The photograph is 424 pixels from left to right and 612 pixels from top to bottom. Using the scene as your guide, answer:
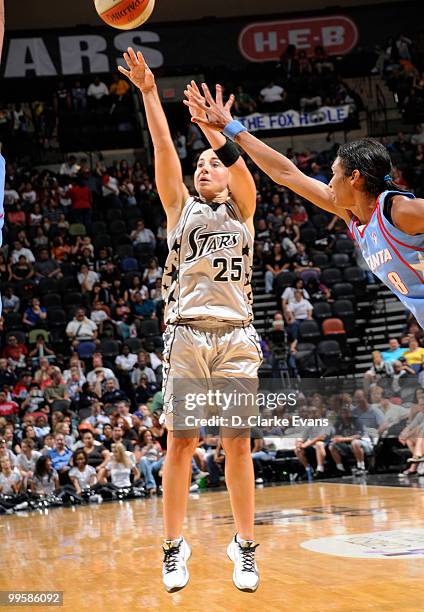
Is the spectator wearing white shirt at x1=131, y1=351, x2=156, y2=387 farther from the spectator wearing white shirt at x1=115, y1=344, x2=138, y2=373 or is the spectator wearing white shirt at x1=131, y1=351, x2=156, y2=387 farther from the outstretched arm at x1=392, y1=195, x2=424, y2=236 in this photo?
the outstretched arm at x1=392, y1=195, x2=424, y2=236

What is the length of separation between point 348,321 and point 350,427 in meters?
4.16

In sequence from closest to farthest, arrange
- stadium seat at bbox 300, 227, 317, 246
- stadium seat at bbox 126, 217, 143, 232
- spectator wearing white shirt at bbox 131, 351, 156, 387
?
spectator wearing white shirt at bbox 131, 351, 156, 387, stadium seat at bbox 300, 227, 317, 246, stadium seat at bbox 126, 217, 143, 232

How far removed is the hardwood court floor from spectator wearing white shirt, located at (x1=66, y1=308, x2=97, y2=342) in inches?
195

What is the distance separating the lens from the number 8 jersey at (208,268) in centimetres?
490

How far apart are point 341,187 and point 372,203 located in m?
0.17

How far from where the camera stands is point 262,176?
2180 cm

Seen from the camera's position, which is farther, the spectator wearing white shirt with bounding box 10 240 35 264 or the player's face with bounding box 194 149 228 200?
the spectator wearing white shirt with bounding box 10 240 35 264

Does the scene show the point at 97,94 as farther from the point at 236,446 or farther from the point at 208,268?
the point at 236,446

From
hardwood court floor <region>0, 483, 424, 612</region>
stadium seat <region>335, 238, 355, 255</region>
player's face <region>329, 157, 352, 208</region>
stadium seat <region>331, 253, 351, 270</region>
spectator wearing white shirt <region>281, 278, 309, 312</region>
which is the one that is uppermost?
stadium seat <region>335, 238, 355, 255</region>

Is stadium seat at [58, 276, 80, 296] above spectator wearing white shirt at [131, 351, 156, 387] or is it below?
above

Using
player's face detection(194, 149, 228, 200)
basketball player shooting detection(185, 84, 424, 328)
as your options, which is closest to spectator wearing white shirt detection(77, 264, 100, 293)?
player's face detection(194, 149, 228, 200)

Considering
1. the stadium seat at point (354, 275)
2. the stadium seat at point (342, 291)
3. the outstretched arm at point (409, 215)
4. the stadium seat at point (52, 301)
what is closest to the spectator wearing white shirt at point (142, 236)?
the stadium seat at point (52, 301)

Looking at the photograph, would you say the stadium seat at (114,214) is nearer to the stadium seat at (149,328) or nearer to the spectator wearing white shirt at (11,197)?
the spectator wearing white shirt at (11,197)

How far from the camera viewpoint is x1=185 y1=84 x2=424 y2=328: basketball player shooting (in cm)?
359
